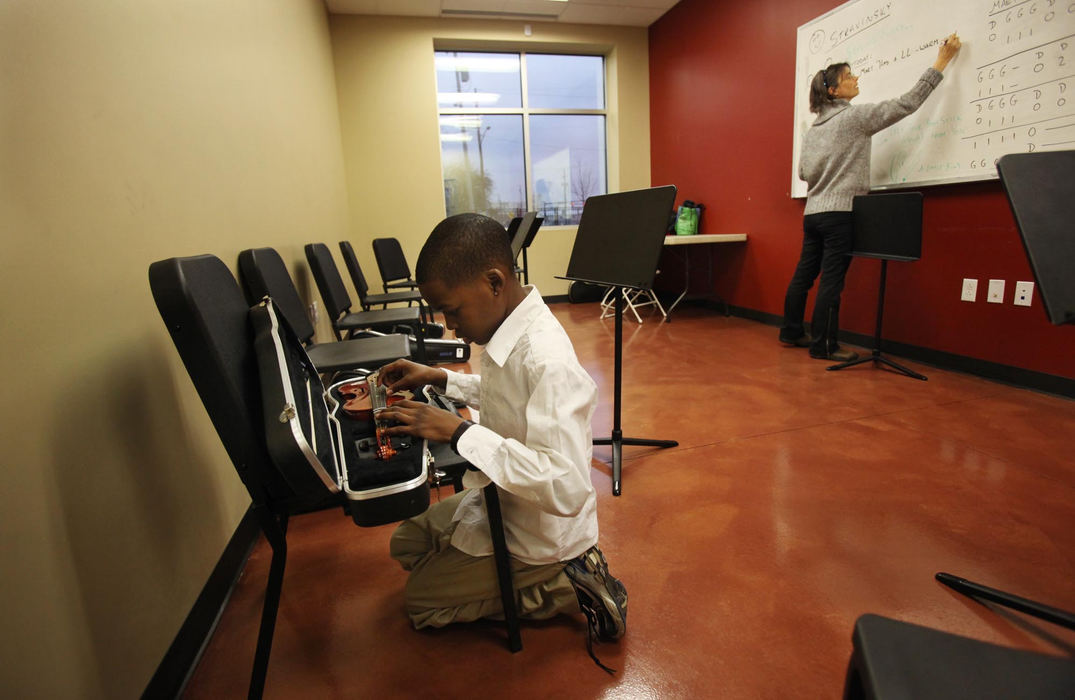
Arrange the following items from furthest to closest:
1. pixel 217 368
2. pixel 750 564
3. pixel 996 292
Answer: pixel 996 292 < pixel 750 564 < pixel 217 368

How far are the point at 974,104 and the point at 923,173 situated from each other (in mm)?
398

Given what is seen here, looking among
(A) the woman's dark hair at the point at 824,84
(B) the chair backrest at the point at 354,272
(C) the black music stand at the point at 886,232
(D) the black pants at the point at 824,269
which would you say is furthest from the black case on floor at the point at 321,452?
(A) the woman's dark hair at the point at 824,84

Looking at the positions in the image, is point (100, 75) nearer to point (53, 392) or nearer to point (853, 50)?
point (53, 392)

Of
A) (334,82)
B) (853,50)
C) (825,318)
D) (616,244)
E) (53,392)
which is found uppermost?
(334,82)

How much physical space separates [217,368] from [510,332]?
505 millimetres

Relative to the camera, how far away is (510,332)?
109 centimetres

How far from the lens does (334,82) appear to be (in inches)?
215

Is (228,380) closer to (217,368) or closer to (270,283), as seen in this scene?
(217,368)

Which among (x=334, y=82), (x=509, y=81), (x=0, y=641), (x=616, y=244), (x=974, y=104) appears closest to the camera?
(x=0, y=641)

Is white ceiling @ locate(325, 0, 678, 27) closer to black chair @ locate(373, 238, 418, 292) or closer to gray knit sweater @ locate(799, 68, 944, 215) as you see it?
black chair @ locate(373, 238, 418, 292)

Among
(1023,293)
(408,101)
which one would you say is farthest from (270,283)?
(408,101)

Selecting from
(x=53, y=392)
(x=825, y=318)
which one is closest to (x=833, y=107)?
(x=825, y=318)

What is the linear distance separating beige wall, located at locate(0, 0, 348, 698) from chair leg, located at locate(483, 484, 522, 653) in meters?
0.68

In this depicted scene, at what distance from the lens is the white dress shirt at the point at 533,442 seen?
3.21 feet
